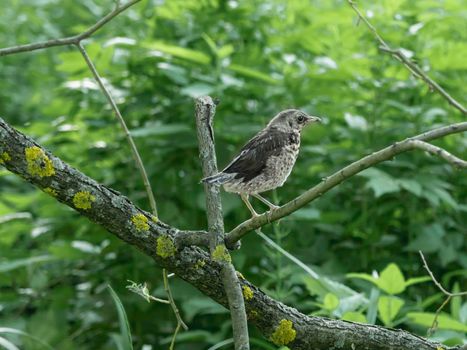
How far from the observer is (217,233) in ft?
9.20

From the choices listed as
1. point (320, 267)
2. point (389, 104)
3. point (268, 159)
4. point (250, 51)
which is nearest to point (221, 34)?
point (250, 51)

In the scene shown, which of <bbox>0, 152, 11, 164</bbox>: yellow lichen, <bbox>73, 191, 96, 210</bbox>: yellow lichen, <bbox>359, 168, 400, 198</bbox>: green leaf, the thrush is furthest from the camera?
<bbox>359, 168, 400, 198</bbox>: green leaf

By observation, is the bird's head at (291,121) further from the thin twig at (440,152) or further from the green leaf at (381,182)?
the thin twig at (440,152)

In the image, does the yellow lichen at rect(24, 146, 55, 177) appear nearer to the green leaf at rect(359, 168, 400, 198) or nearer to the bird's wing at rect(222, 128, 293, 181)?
the bird's wing at rect(222, 128, 293, 181)

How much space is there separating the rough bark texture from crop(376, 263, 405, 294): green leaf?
2.62ft

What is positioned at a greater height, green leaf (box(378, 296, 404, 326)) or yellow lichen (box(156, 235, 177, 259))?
yellow lichen (box(156, 235, 177, 259))

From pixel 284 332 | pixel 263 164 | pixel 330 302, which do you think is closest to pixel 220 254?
pixel 284 332

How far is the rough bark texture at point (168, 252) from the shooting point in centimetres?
259

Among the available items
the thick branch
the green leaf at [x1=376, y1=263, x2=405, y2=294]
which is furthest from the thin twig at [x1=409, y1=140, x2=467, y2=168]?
the green leaf at [x1=376, y1=263, x2=405, y2=294]

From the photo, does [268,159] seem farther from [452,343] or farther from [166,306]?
[166,306]

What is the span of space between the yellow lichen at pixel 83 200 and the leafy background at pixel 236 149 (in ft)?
7.33

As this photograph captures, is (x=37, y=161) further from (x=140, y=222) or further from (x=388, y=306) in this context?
(x=388, y=306)

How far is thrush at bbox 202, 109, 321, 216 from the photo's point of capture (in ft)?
10.7

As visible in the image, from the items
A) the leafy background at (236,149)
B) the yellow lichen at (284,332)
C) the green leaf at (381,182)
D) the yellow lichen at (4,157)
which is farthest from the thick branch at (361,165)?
the leafy background at (236,149)
